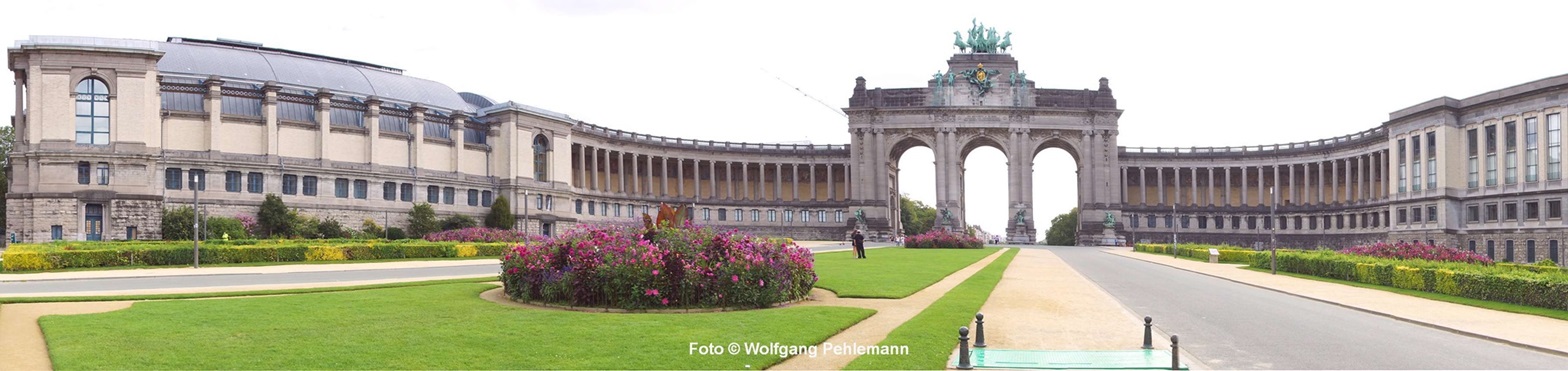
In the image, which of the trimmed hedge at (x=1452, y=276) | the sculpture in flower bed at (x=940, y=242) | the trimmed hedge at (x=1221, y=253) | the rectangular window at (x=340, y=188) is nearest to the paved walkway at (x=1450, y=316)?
the trimmed hedge at (x=1452, y=276)

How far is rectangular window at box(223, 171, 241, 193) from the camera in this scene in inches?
2953

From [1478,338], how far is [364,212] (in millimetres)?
79778

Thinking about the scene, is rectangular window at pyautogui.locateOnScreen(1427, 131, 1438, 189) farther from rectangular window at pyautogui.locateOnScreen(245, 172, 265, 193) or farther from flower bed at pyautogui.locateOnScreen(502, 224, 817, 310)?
rectangular window at pyautogui.locateOnScreen(245, 172, 265, 193)

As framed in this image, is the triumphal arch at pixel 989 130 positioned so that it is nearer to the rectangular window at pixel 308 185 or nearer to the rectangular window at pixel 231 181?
the rectangular window at pixel 308 185

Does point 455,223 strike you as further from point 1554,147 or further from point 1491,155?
point 1554,147

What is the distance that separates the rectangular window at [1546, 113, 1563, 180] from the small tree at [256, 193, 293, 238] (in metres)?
96.2

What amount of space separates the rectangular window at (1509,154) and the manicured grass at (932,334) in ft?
235

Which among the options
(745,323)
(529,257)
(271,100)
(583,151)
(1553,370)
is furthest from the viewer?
(583,151)

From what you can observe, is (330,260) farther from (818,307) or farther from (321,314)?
(818,307)

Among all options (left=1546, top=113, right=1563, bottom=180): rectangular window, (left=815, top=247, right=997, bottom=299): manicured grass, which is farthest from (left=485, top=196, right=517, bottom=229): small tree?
(left=1546, top=113, right=1563, bottom=180): rectangular window

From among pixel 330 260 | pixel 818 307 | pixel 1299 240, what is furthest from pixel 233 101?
pixel 1299 240

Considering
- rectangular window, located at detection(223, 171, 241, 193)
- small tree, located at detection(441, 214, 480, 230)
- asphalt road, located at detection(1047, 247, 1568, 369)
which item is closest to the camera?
asphalt road, located at detection(1047, 247, 1568, 369)

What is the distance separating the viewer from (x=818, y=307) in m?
23.7

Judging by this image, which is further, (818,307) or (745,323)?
(818,307)
